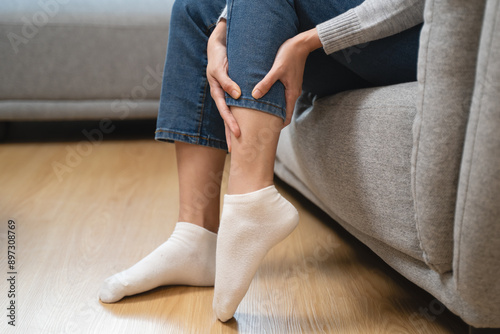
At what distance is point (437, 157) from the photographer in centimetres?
46

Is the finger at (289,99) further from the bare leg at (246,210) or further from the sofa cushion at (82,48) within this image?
the sofa cushion at (82,48)

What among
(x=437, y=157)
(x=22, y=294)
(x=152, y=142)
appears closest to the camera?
(x=437, y=157)

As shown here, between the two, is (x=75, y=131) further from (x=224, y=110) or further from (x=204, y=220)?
(x=224, y=110)

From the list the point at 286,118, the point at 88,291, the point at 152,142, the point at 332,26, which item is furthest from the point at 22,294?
the point at 152,142

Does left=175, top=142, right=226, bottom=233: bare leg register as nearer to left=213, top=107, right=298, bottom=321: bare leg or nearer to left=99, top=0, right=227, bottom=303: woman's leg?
left=99, top=0, right=227, bottom=303: woman's leg

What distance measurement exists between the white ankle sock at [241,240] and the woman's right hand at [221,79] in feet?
0.27

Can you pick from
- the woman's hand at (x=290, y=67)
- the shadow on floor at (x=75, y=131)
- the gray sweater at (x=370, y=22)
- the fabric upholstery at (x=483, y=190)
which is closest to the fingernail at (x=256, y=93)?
the woman's hand at (x=290, y=67)

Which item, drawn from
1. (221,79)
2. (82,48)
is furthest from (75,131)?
(221,79)

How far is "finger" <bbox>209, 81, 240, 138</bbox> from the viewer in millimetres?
589

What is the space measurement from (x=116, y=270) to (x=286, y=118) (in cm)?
40

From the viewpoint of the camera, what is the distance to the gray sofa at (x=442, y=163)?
404mm

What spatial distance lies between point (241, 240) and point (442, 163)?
0.27m

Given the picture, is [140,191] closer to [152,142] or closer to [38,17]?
[152,142]

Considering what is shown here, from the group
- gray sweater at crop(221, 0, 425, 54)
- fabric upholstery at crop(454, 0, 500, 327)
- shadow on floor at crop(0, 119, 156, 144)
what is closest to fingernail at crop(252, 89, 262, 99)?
gray sweater at crop(221, 0, 425, 54)
